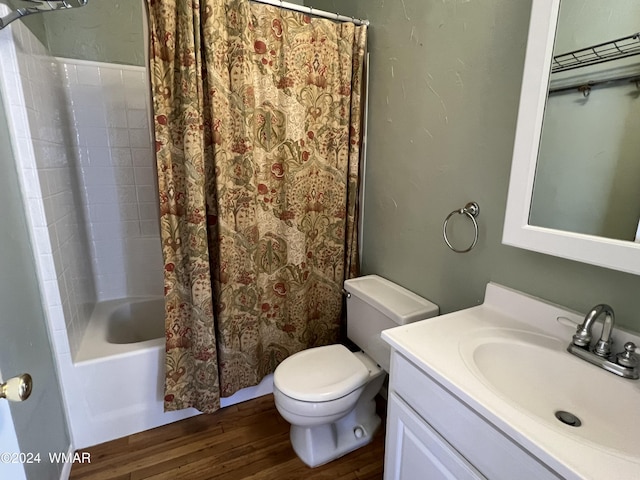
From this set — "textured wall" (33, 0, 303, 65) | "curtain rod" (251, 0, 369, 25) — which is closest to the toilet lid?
"curtain rod" (251, 0, 369, 25)

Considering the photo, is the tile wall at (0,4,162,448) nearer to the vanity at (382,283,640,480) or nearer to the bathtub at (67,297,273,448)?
the bathtub at (67,297,273,448)

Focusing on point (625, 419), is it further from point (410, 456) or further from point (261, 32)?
point (261, 32)

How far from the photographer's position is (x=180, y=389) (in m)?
Answer: 1.61

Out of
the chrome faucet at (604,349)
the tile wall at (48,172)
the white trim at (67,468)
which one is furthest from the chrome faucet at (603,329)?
the white trim at (67,468)

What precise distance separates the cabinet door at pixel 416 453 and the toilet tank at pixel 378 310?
43 centimetres

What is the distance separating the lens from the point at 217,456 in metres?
1.55

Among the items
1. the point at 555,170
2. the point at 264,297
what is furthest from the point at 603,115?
the point at 264,297

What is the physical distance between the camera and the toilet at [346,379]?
1.37 meters

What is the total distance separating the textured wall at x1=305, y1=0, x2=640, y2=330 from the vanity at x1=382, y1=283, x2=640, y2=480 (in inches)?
4.5

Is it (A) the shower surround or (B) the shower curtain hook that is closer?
(B) the shower curtain hook

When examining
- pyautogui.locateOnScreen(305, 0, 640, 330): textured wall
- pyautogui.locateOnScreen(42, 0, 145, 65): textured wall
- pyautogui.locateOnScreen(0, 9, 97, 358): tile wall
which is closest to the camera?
pyautogui.locateOnScreen(305, 0, 640, 330): textured wall

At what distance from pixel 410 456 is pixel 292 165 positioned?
1304 millimetres

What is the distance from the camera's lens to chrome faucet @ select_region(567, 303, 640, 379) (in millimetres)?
833

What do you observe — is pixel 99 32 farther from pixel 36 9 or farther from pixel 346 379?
pixel 346 379
